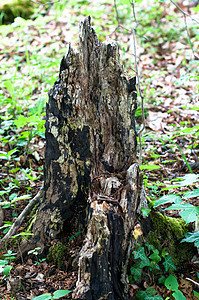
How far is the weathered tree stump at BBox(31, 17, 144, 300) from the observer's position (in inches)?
85.7

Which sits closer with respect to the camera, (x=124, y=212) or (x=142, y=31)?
(x=124, y=212)

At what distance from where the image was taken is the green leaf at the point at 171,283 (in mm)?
2119

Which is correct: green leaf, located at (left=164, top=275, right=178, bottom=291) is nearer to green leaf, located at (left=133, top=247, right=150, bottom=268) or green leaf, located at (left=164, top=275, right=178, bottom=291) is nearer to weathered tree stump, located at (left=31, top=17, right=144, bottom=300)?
green leaf, located at (left=133, top=247, right=150, bottom=268)

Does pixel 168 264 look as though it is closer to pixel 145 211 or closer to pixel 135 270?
pixel 135 270

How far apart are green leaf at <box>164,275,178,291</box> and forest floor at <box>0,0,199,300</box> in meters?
0.14

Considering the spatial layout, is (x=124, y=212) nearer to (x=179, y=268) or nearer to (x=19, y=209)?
(x=179, y=268)


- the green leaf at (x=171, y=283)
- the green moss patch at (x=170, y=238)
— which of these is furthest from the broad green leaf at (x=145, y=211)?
the green leaf at (x=171, y=283)

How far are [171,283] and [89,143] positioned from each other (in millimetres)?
1296

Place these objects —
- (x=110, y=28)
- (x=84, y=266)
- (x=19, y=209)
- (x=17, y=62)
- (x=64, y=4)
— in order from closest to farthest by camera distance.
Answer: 1. (x=84, y=266)
2. (x=19, y=209)
3. (x=17, y=62)
4. (x=110, y=28)
5. (x=64, y=4)

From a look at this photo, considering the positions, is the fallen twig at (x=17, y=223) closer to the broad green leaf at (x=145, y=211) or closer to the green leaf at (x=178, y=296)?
the broad green leaf at (x=145, y=211)

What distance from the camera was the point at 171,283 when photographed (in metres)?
2.15

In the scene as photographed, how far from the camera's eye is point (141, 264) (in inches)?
83.6

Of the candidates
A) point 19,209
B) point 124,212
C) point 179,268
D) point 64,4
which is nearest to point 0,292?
point 19,209

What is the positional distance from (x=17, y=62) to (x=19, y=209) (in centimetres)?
412
